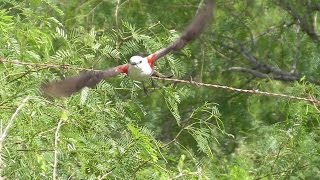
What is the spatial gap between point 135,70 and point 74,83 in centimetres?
25

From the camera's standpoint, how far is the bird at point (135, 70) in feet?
9.03

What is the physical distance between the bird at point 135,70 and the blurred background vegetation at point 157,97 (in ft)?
0.18

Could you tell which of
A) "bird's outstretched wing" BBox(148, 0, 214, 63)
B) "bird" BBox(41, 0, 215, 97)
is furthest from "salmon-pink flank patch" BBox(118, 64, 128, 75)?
"bird's outstretched wing" BBox(148, 0, 214, 63)

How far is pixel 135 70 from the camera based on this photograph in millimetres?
2879

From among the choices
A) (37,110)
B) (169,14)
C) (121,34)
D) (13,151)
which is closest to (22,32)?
(121,34)

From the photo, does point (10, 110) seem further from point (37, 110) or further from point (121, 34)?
point (121, 34)

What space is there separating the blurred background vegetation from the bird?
0.06 metres

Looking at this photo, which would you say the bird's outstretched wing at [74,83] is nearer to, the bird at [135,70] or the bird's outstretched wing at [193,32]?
the bird at [135,70]

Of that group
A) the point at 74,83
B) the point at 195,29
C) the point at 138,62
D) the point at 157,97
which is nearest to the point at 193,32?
the point at 195,29

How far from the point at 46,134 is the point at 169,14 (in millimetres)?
3250

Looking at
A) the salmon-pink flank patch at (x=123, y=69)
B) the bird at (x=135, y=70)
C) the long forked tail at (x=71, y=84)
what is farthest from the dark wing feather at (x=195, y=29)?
the long forked tail at (x=71, y=84)

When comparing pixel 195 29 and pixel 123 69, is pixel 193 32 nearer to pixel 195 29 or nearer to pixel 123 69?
pixel 195 29

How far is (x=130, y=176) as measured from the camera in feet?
7.79

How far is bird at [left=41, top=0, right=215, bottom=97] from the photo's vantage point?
2.75 meters
